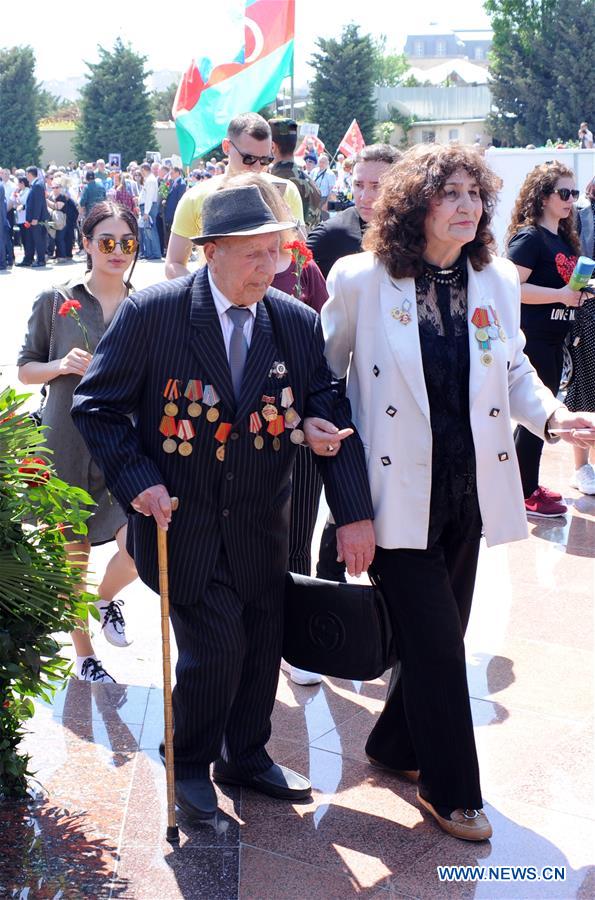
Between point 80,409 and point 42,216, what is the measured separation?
24.7 metres

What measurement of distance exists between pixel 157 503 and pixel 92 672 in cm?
164

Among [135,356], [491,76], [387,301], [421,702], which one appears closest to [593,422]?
[387,301]

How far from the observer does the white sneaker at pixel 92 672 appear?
477cm

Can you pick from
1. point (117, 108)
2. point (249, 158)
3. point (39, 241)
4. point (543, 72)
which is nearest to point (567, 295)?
point (249, 158)

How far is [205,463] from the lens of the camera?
3523 millimetres

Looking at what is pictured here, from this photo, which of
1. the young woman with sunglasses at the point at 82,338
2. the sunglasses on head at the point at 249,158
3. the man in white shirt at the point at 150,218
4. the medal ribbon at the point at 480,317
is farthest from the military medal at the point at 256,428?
the man in white shirt at the point at 150,218

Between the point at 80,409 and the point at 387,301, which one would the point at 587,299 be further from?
the point at 80,409

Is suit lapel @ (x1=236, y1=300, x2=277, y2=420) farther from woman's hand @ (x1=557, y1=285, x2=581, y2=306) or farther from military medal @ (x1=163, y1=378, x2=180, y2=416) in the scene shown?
woman's hand @ (x1=557, y1=285, x2=581, y2=306)

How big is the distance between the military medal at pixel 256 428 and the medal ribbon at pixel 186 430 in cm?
17

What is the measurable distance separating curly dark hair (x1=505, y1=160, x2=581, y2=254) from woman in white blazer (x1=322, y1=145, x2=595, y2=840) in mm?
3465

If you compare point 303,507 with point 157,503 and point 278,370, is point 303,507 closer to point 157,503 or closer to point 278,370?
point 278,370

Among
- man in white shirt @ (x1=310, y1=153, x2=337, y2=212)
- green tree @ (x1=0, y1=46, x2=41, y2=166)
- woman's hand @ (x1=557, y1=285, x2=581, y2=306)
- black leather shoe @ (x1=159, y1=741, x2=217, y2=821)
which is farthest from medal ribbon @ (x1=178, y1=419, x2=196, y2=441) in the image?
green tree @ (x1=0, y1=46, x2=41, y2=166)

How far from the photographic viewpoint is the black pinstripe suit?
352 centimetres

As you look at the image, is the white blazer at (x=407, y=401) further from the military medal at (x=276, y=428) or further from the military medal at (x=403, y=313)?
the military medal at (x=276, y=428)
